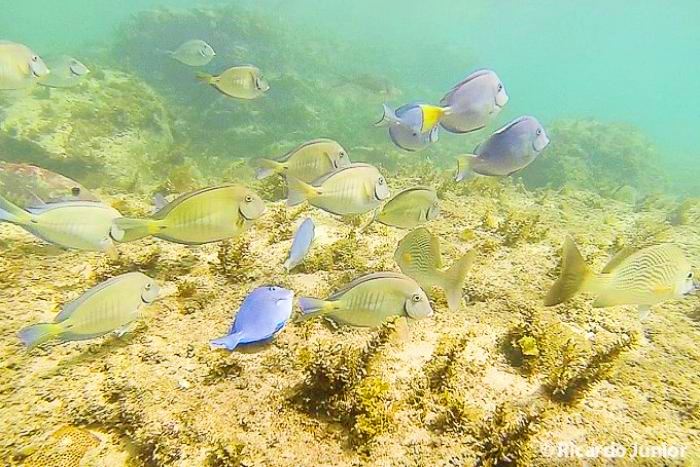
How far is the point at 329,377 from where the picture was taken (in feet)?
8.36

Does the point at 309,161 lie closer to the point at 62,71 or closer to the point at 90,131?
the point at 62,71

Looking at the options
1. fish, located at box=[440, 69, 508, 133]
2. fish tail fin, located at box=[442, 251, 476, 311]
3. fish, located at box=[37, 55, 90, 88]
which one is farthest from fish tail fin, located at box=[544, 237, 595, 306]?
fish, located at box=[37, 55, 90, 88]

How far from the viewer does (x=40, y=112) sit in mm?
9953

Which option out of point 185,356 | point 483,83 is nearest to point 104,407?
point 185,356

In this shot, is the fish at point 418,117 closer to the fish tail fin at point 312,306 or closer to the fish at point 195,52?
the fish tail fin at point 312,306

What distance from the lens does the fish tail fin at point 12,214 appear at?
2885mm

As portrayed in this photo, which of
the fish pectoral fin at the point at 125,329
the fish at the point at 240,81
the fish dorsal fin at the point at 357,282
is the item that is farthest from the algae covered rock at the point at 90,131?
the fish dorsal fin at the point at 357,282

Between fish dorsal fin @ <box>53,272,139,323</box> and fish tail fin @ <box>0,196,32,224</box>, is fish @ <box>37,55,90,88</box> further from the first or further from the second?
fish dorsal fin @ <box>53,272,139,323</box>

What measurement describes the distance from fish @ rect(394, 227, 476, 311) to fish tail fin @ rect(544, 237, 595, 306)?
2.49ft

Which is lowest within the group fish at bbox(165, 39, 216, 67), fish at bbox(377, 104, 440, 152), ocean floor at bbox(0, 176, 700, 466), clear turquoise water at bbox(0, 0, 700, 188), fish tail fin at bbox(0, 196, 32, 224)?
ocean floor at bbox(0, 176, 700, 466)

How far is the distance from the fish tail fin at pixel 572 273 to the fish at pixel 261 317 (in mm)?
1806

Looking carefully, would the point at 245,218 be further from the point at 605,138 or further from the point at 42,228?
the point at 605,138

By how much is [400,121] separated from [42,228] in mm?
3167

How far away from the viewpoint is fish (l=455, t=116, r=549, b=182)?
343 cm
